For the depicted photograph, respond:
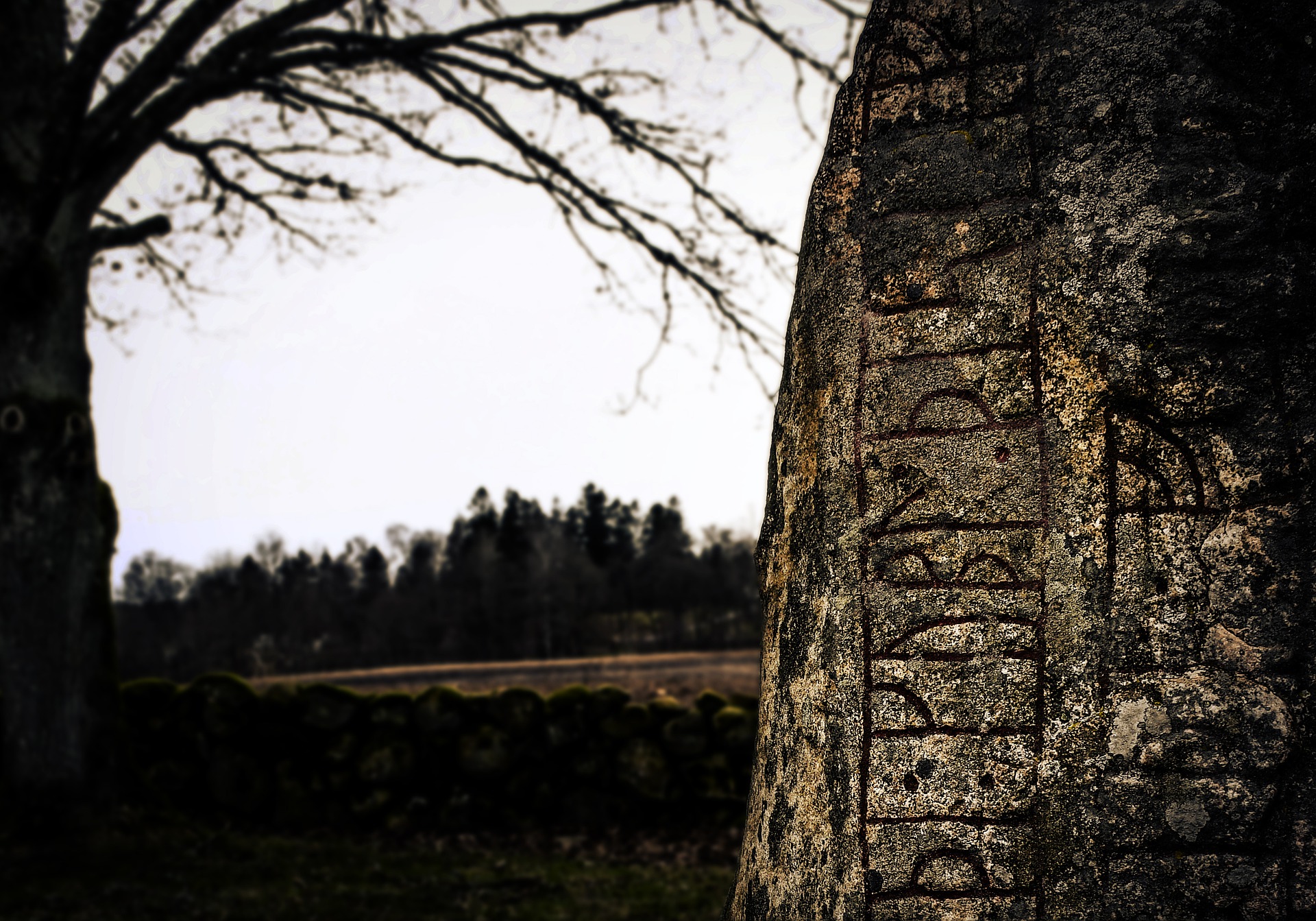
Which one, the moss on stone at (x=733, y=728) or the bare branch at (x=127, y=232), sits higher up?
the bare branch at (x=127, y=232)

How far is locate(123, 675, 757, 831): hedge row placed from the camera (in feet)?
21.2

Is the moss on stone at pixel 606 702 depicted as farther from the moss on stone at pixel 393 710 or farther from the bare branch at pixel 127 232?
the bare branch at pixel 127 232

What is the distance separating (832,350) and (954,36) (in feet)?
2.13

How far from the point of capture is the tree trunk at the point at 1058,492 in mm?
1443

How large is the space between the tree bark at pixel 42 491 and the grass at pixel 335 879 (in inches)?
17.7

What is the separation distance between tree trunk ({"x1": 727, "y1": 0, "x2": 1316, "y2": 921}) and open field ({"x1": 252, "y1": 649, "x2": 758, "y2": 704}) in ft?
23.4

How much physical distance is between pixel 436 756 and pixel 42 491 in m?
3.14

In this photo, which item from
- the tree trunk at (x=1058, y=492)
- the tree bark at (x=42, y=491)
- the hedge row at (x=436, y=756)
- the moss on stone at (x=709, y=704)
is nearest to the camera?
the tree trunk at (x=1058, y=492)

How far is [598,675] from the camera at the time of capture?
39.7 ft

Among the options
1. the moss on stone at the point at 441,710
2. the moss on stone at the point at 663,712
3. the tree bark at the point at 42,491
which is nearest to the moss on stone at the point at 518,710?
the moss on stone at the point at 441,710

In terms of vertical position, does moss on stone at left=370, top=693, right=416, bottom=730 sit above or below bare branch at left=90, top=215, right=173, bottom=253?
below

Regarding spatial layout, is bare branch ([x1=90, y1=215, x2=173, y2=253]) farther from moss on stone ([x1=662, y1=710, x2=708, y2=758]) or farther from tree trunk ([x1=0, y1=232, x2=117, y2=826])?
moss on stone ([x1=662, y1=710, x2=708, y2=758])

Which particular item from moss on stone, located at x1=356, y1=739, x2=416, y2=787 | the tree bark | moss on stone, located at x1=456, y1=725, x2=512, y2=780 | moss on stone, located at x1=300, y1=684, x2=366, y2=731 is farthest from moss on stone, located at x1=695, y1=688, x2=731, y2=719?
the tree bark

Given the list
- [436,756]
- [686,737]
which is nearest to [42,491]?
[436,756]
